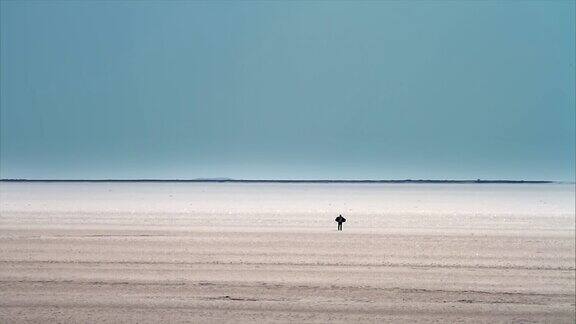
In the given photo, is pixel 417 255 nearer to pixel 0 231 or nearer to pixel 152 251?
pixel 152 251

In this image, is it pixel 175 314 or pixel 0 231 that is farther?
pixel 0 231

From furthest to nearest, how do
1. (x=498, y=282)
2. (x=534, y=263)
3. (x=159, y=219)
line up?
(x=159, y=219)
(x=534, y=263)
(x=498, y=282)

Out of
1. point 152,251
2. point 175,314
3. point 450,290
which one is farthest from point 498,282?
point 152,251

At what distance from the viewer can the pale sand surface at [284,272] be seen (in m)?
6.29

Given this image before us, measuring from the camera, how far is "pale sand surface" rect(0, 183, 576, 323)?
6293mm

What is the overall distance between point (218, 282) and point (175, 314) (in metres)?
1.44

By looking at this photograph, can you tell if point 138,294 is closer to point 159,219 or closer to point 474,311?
point 474,311

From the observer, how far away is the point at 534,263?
8.88 metres

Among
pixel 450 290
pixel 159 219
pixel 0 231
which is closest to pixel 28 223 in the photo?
pixel 0 231

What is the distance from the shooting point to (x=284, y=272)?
8.06m

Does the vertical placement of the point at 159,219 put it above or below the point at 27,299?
above

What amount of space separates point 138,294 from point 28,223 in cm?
773

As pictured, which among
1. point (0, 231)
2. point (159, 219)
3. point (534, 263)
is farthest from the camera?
point (159, 219)

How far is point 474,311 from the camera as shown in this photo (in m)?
6.39
